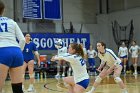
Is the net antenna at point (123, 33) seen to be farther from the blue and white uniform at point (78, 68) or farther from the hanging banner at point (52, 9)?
the blue and white uniform at point (78, 68)

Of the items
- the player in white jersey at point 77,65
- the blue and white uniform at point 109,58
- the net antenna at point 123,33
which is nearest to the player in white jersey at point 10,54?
the player in white jersey at point 77,65

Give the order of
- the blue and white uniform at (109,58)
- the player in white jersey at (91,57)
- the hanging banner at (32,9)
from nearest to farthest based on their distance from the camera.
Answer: the blue and white uniform at (109,58), the hanging banner at (32,9), the player in white jersey at (91,57)

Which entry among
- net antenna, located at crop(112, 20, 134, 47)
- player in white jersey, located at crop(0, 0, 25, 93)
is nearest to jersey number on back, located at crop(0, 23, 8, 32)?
player in white jersey, located at crop(0, 0, 25, 93)

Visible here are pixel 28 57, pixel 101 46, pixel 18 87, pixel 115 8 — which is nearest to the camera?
pixel 18 87

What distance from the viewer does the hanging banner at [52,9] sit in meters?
21.4

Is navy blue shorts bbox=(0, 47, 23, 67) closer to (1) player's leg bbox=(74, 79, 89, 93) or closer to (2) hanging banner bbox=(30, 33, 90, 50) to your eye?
(1) player's leg bbox=(74, 79, 89, 93)

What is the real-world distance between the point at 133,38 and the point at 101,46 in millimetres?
13991

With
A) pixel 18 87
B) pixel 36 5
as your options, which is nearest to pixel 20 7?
pixel 36 5

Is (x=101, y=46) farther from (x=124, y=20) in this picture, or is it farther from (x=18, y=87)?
(x=124, y=20)

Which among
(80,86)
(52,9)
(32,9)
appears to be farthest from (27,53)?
(52,9)

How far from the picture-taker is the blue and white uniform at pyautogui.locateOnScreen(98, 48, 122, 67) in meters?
9.09

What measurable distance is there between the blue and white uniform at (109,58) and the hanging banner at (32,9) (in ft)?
39.5

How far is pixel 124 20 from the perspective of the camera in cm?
2328

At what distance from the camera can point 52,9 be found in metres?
21.6
